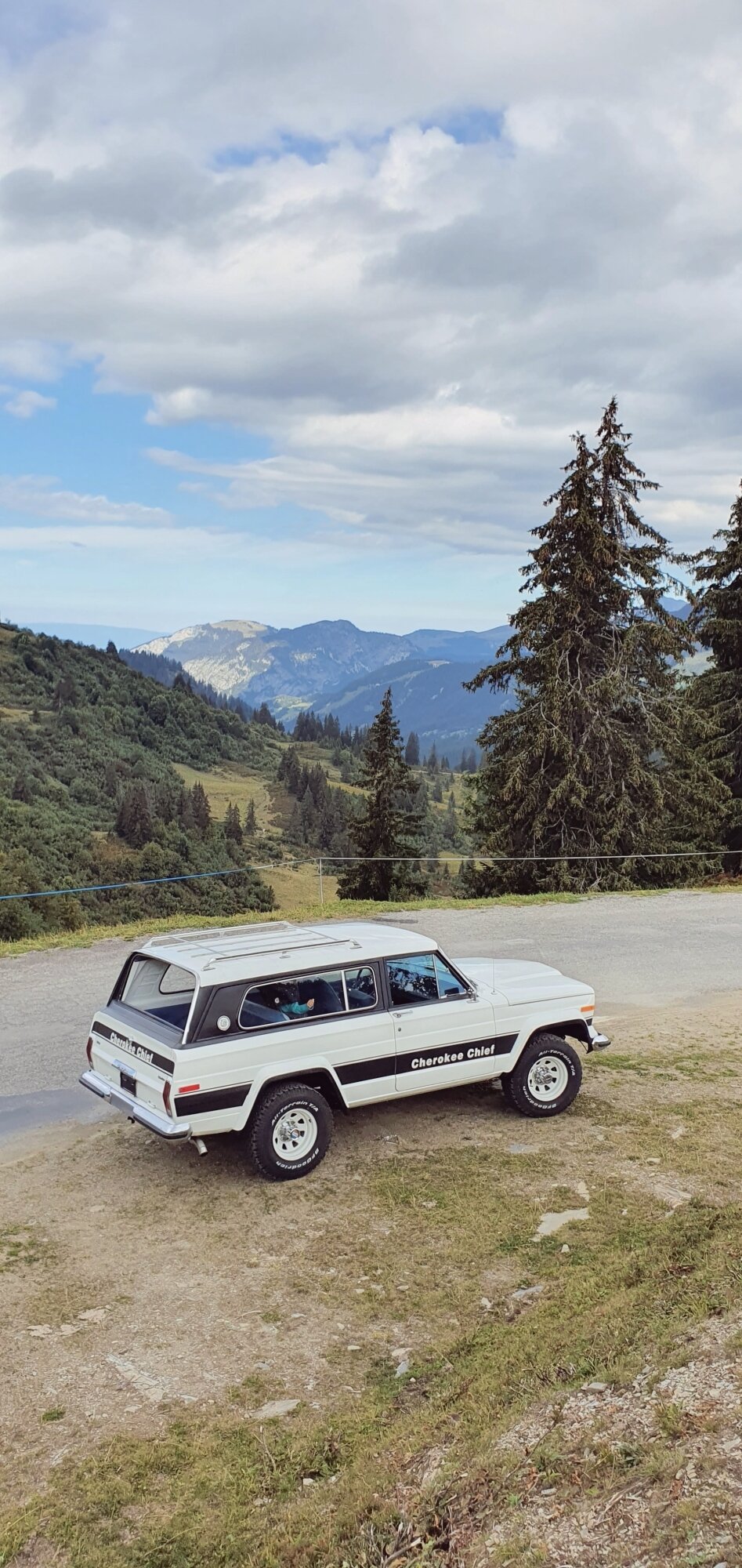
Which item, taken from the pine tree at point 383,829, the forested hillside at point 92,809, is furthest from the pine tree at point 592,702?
the forested hillside at point 92,809

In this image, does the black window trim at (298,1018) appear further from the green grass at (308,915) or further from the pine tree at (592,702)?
the pine tree at (592,702)

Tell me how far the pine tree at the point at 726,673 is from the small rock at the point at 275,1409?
26.5 metres

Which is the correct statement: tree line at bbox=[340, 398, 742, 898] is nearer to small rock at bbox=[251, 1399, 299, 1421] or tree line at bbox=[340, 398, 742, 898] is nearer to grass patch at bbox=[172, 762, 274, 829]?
small rock at bbox=[251, 1399, 299, 1421]

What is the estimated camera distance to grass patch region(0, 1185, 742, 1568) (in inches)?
158

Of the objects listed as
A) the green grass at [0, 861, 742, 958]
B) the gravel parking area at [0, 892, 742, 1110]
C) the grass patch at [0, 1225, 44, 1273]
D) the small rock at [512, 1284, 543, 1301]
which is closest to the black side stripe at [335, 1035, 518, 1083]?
the small rock at [512, 1284, 543, 1301]

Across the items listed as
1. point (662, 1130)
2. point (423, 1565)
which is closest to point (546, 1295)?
point (423, 1565)

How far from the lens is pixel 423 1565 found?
3.56 metres

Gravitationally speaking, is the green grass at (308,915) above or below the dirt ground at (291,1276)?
above

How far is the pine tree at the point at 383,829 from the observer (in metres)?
40.0

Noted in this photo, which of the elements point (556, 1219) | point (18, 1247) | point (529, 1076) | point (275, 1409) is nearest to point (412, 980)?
point (529, 1076)

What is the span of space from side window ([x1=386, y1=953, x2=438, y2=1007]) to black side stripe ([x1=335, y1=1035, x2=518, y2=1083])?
0.46 meters

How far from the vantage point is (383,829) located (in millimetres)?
41312

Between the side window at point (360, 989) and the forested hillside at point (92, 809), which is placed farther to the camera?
the forested hillside at point (92, 809)

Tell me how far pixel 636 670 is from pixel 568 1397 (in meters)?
23.8
